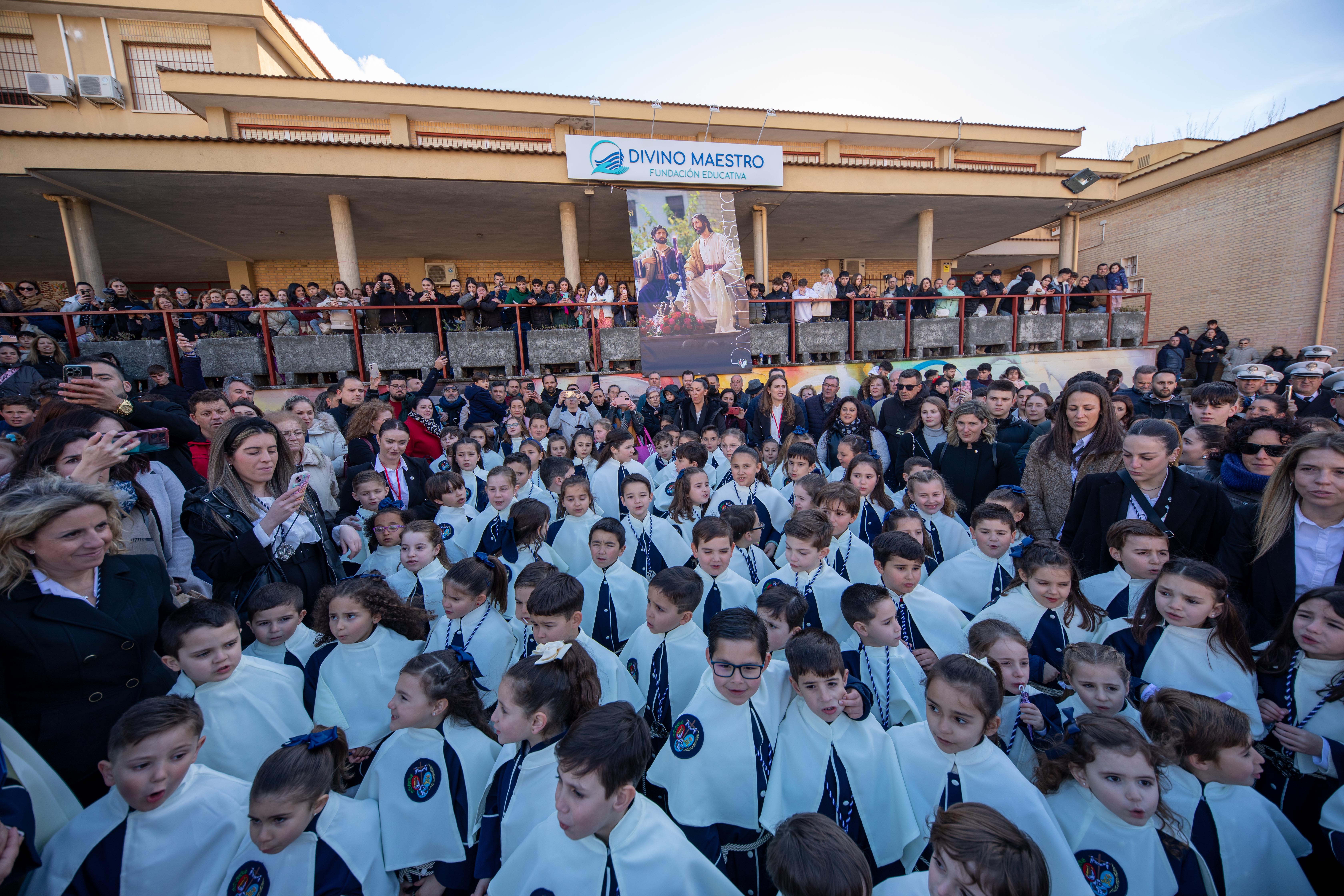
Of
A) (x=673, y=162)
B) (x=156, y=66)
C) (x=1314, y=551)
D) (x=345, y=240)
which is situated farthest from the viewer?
(x=156, y=66)

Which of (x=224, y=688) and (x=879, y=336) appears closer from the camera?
(x=224, y=688)

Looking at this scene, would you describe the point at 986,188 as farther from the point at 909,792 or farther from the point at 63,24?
the point at 63,24

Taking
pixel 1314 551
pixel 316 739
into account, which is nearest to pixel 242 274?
pixel 316 739

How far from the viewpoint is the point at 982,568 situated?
3342 millimetres

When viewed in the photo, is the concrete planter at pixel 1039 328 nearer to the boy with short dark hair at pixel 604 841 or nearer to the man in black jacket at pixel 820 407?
the man in black jacket at pixel 820 407

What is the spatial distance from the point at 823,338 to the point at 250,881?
1134cm

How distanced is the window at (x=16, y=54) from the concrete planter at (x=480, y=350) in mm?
12753

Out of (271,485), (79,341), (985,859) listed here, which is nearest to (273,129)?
(79,341)

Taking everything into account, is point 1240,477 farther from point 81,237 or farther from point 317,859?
point 81,237

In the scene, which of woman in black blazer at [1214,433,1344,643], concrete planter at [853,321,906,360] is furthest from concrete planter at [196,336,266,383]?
woman in black blazer at [1214,433,1344,643]

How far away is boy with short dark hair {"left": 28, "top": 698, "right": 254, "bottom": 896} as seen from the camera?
1.68m

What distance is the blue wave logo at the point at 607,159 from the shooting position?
33.0 ft

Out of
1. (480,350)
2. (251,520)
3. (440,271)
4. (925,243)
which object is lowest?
(251,520)

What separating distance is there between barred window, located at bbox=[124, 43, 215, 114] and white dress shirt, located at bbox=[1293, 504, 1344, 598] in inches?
786
